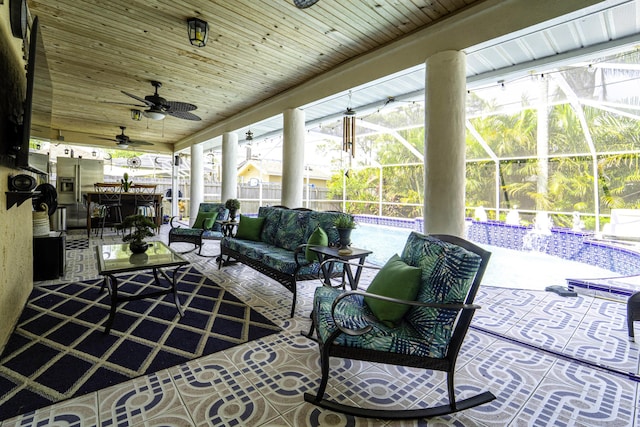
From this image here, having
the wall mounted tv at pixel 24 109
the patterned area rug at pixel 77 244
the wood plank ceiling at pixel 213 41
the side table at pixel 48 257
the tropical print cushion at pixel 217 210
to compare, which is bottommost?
the patterned area rug at pixel 77 244

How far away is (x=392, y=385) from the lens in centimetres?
179

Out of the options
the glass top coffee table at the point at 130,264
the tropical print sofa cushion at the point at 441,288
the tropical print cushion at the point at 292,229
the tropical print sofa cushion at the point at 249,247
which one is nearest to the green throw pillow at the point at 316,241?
the tropical print cushion at the point at 292,229

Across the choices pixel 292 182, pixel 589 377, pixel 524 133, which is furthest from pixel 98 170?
pixel 524 133

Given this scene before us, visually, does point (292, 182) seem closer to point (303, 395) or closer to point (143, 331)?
point (143, 331)

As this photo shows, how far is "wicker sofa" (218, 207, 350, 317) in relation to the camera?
9.36ft

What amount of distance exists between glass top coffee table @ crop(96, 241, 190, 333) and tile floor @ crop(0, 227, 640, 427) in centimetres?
88

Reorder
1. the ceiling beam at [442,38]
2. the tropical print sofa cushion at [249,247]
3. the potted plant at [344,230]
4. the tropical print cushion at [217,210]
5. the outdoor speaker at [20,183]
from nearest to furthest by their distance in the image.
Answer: the outdoor speaker at [20,183], the ceiling beam at [442,38], the potted plant at [344,230], the tropical print sofa cushion at [249,247], the tropical print cushion at [217,210]

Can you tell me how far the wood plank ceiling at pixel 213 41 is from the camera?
295 centimetres

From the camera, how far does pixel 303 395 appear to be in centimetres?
166

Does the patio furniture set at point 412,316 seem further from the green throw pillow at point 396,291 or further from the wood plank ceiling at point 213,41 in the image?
the wood plank ceiling at point 213,41

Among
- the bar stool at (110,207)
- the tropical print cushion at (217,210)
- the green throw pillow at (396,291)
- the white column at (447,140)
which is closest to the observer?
the green throw pillow at (396,291)

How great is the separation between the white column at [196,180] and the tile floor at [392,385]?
7138 mm

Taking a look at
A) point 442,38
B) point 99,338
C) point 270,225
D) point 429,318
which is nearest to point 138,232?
point 99,338

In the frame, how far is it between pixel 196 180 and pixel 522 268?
324 inches
